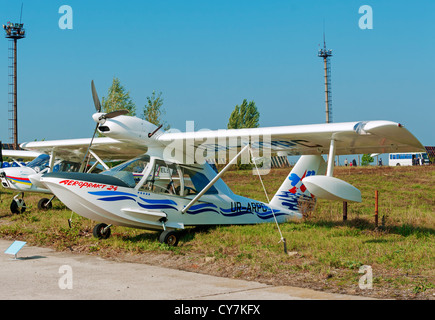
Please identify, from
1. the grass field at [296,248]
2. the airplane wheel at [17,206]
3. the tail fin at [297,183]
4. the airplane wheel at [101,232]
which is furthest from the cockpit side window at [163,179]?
the airplane wheel at [17,206]

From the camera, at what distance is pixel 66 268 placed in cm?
718

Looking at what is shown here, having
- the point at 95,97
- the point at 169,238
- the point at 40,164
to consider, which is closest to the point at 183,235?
the point at 169,238

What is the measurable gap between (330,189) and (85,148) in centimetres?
872

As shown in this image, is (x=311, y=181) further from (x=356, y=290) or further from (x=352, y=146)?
(x=356, y=290)

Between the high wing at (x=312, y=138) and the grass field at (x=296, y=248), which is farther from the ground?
the high wing at (x=312, y=138)

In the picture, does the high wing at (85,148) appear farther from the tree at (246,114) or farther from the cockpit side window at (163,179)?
the tree at (246,114)

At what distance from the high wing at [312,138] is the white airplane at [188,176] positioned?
17 millimetres

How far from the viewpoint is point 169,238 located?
364 inches

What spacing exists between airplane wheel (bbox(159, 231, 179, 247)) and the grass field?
0.48ft

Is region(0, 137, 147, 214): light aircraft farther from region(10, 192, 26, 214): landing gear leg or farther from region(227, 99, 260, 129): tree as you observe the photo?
region(227, 99, 260, 129): tree

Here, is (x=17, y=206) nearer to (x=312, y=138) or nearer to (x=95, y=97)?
(x=95, y=97)

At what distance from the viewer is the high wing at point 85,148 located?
1282cm

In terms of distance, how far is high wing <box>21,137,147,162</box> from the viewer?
42.1ft

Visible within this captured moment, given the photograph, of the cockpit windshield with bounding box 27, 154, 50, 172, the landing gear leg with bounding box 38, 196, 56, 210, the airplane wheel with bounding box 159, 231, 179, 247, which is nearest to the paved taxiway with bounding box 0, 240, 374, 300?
the airplane wheel with bounding box 159, 231, 179, 247
